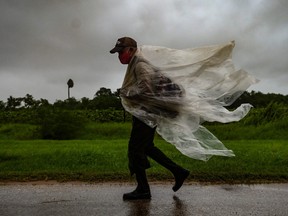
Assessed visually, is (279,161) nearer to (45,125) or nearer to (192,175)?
(192,175)

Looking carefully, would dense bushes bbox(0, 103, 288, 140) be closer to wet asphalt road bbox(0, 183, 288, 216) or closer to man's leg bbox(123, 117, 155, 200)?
wet asphalt road bbox(0, 183, 288, 216)

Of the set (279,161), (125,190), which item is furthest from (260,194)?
(279,161)

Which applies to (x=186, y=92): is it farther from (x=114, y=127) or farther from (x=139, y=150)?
(x=114, y=127)

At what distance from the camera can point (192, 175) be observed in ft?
26.3

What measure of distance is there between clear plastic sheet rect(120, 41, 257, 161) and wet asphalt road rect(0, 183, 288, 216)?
24.9 inches

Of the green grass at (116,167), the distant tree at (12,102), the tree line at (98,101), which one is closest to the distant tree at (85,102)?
the tree line at (98,101)

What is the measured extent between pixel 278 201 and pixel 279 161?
4.18 meters

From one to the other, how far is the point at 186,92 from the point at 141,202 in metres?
1.48

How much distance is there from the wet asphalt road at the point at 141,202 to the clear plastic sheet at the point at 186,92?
632 mm

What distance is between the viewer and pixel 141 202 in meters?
5.81

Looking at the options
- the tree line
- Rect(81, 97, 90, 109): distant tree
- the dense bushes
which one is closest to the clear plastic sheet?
the dense bushes

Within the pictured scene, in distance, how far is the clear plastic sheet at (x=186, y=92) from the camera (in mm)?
5953

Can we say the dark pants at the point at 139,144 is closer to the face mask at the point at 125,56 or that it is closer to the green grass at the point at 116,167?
the face mask at the point at 125,56

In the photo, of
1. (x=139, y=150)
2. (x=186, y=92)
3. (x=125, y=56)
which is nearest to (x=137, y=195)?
(x=139, y=150)
